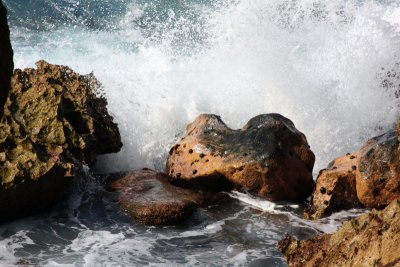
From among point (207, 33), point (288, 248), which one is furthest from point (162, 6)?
point (288, 248)

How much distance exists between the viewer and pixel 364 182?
6.12 m

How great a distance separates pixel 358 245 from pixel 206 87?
738 centimetres

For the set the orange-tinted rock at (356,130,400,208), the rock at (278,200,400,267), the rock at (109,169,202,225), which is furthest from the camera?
the orange-tinted rock at (356,130,400,208)

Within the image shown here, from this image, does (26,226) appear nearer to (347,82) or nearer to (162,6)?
(347,82)

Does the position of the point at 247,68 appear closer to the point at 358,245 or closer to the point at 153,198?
the point at 153,198

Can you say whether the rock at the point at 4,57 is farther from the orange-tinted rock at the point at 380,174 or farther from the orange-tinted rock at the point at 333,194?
the orange-tinted rock at the point at 380,174

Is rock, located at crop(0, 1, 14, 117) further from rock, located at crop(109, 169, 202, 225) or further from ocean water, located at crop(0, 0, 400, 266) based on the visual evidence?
rock, located at crop(109, 169, 202, 225)

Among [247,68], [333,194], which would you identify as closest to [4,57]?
[333,194]

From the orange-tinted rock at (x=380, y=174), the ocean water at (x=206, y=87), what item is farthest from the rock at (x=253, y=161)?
the orange-tinted rock at (x=380, y=174)

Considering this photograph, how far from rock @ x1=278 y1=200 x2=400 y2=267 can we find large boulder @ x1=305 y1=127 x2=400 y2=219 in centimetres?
256

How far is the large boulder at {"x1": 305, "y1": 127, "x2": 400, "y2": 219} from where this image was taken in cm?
603

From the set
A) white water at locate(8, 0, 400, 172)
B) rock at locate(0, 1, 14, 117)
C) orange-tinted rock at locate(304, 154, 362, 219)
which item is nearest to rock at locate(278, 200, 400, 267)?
rock at locate(0, 1, 14, 117)

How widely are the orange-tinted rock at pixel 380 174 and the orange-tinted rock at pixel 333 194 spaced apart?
0.30 feet

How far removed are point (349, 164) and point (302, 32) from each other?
633 cm
